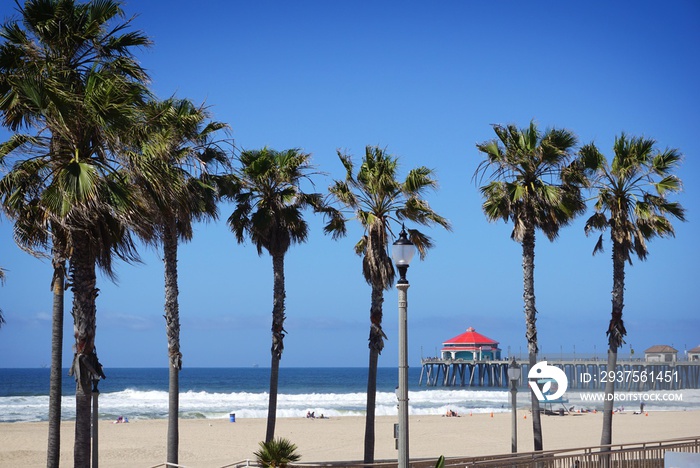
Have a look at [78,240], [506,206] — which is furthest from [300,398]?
[78,240]

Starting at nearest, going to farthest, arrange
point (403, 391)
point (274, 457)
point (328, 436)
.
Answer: point (403, 391)
point (274, 457)
point (328, 436)

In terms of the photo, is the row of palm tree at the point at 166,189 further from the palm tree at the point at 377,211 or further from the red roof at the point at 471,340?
the red roof at the point at 471,340

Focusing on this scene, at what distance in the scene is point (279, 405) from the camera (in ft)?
282

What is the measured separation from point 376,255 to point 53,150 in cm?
1129

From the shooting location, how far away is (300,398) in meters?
102

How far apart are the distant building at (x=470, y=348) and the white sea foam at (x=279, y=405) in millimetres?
23352

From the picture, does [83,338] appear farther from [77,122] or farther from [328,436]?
[328,436]

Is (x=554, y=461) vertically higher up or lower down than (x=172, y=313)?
lower down

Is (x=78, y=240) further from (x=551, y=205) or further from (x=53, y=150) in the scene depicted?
(x=551, y=205)

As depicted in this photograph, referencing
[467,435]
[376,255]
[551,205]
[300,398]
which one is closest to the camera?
[376,255]

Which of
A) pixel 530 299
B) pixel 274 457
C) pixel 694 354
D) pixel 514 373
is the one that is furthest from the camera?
pixel 694 354

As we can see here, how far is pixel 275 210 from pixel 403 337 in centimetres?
1317

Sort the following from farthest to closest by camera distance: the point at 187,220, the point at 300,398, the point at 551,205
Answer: the point at 300,398 → the point at 551,205 → the point at 187,220

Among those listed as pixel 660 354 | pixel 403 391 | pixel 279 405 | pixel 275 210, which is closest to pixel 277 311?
pixel 275 210
